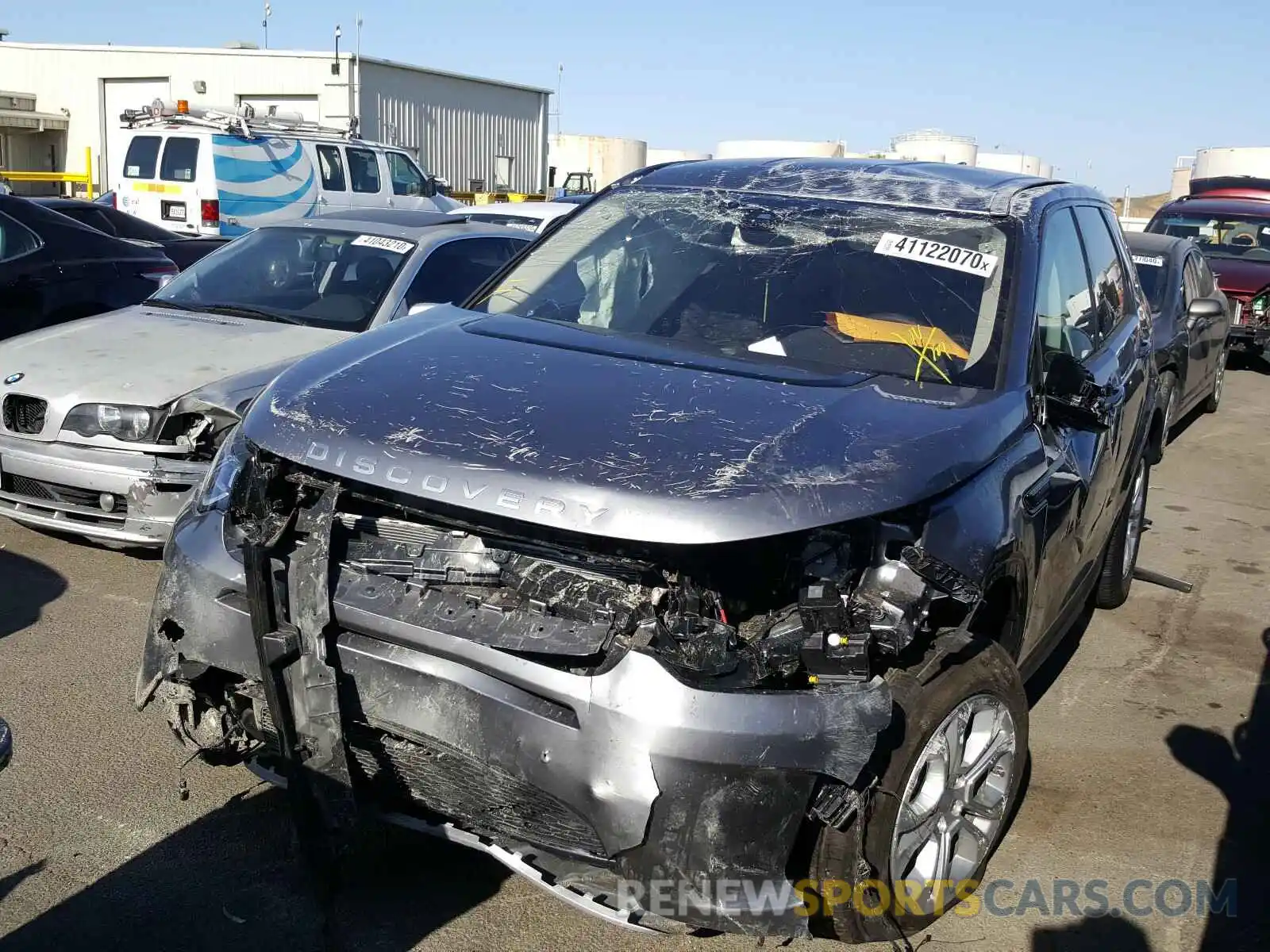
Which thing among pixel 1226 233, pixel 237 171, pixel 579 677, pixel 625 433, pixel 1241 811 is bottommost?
pixel 1241 811

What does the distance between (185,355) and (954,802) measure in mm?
4189

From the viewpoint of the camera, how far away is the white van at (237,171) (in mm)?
15945

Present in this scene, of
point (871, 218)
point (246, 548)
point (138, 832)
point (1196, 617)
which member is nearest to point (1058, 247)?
point (871, 218)

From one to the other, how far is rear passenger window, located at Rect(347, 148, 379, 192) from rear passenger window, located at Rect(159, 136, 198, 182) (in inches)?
86.9

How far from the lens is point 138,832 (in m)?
3.35

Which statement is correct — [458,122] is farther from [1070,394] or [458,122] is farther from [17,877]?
[17,877]

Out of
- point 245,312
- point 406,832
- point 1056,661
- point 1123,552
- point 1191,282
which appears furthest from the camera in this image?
point 1191,282

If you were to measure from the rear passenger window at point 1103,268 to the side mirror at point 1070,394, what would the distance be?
3.14 ft

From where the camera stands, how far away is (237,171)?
16.0 metres

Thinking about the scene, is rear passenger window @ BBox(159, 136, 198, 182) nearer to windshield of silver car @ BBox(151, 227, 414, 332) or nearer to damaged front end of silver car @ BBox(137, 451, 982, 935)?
windshield of silver car @ BBox(151, 227, 414, 332)

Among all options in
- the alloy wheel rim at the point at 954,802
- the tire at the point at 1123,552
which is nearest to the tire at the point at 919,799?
the alloy wheel rim at the point at 954,802

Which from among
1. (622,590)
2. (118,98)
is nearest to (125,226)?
(622,590)

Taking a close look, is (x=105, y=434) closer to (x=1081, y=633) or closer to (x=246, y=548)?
(x=246, y=548)

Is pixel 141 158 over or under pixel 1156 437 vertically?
over
